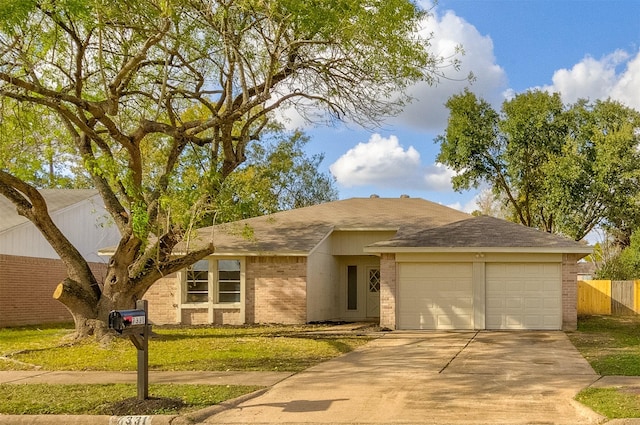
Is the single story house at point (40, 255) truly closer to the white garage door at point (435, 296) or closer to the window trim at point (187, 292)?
the window trim at point (187, 292)

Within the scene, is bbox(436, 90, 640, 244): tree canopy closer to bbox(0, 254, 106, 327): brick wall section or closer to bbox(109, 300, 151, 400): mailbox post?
bbox(0, 254, 106, 327): brick wall section

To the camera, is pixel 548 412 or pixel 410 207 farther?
pixel 410 207

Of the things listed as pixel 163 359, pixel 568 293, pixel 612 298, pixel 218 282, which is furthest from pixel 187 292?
pixel 612 298

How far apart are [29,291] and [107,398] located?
635 inches

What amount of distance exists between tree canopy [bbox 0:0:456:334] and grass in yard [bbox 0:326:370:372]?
1.28 metres

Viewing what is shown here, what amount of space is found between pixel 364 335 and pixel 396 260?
2902 millimetres

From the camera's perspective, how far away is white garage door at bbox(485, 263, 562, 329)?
19078mm

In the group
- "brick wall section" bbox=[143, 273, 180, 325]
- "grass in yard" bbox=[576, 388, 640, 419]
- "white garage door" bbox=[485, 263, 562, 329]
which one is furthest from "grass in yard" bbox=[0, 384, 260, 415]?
"brick wall section" bbox=[143, 273, 180, 325]

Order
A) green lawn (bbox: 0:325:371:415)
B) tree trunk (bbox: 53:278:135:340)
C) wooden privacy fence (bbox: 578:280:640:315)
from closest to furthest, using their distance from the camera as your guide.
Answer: green lawn (bbox: 0:325:371:415)
tree trunk (bbox: 53:278:135:340)
wooden privacy fence (bbox: 578:280:640:315)

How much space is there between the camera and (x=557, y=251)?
61.2ft

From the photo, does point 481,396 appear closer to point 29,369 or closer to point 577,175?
point 29,369

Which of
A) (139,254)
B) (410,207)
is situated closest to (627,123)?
(410,207)

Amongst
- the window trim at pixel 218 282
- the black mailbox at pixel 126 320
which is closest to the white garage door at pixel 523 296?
the window trim at pixel 218 282

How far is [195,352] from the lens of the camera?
14.1m
